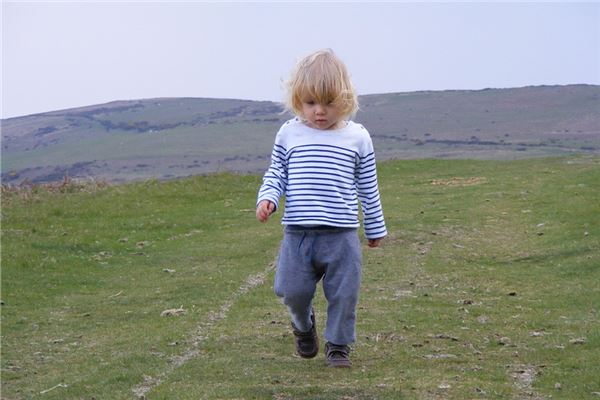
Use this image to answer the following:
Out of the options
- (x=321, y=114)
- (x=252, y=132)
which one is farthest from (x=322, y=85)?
(x=252, y=132)

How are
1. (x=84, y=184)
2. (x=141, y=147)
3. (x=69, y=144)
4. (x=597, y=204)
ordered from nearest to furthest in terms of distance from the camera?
(x=597, y=204) < (x=84, y=184) < (x=141, y=147) < (x=69, y=144)

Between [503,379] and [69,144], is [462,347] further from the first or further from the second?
[69,144]

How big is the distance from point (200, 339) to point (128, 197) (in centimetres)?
1267

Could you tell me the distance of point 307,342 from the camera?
22.8 ft

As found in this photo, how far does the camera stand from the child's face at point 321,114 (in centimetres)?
634

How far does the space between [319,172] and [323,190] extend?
107mm

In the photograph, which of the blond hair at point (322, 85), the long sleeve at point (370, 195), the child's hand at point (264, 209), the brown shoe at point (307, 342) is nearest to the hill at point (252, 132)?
the brown shoe at point (307, 342)

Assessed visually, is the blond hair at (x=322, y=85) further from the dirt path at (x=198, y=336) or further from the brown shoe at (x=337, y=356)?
the dirt path at (x=198, y=336)

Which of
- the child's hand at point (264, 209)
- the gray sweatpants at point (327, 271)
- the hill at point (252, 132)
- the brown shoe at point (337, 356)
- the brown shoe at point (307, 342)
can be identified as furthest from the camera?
the hill at point (252, 132)

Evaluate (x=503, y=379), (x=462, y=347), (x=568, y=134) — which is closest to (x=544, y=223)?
(x=462, y=347)

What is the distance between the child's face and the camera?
634cm

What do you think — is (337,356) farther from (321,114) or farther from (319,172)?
(321,114)

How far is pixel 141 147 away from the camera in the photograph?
41.7 metres

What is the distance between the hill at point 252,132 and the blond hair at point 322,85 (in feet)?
81.3
